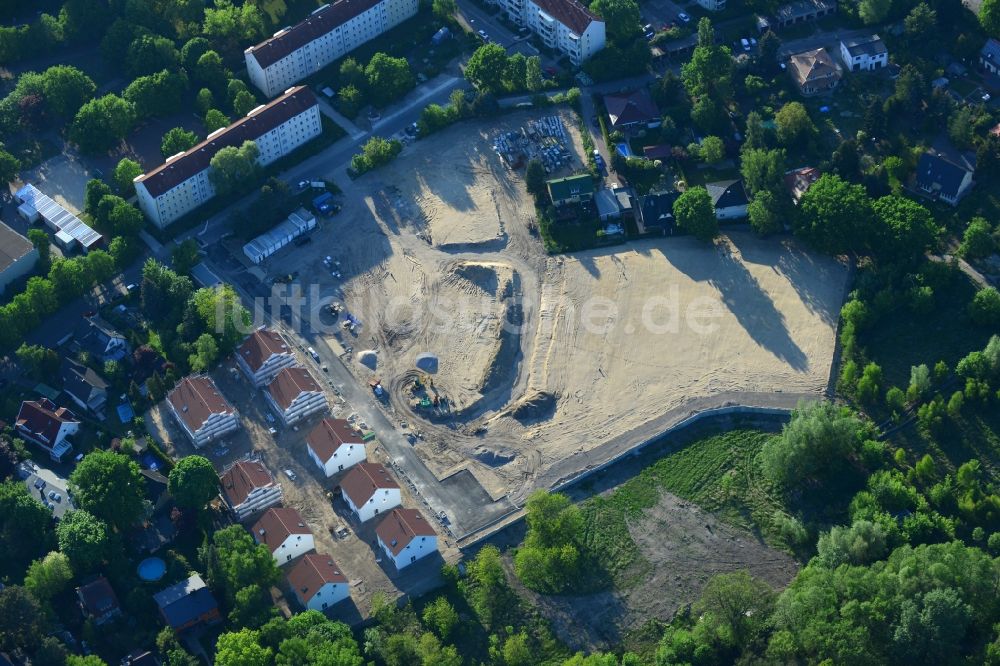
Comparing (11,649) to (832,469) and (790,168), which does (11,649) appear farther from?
(790,168)

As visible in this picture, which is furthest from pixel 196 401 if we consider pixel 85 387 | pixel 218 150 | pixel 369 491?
pixel 218 150

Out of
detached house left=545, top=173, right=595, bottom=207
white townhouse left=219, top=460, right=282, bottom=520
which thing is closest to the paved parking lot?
white townhouse left=219, top=460, right=282, bottom=520

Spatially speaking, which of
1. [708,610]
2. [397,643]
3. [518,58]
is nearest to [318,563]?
[397,643]

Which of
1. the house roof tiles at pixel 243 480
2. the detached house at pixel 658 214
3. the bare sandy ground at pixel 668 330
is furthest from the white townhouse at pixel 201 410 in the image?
the detached house at pixel 658 214

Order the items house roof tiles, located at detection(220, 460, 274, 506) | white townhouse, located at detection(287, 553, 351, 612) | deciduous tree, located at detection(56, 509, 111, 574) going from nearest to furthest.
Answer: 1. white townhouse, located at detection(287, 553, 351, 612)
2. deciduous tree, located at detection(56, 509, 111, 574)
3. house roof tiles, located at detection(220, 460, 274, 506)

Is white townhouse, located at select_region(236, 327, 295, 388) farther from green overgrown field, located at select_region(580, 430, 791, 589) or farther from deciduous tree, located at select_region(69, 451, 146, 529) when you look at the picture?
green overgrown field, located at select_region(580, 430, 791, 589)

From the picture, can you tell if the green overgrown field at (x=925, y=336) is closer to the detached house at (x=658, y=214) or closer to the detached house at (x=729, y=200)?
the detached house at (x=729, y=200)
